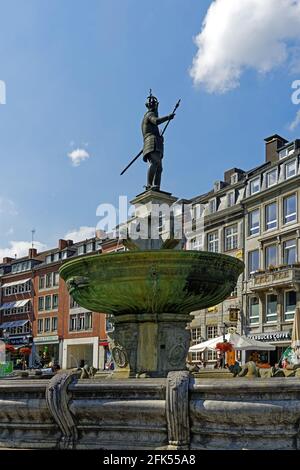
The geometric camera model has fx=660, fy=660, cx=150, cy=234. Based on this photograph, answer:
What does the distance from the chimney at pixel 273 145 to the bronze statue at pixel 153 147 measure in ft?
122

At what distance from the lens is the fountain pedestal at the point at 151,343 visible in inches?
414

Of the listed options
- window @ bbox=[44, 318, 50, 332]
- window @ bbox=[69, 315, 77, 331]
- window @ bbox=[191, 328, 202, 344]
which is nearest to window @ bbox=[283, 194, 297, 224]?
window @ bbox=[191, 328, 202, 344]

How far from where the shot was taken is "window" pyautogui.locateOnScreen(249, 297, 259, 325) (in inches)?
1802

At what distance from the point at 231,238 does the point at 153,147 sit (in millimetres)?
36991

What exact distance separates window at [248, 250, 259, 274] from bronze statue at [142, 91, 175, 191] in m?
34.0

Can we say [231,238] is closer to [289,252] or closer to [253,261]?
[253,261]

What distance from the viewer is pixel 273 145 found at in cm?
5038

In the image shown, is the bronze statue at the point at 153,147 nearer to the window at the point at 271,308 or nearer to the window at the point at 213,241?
the window at the point at 271,308

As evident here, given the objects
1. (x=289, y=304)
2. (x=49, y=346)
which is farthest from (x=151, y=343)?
(x=49, y=346)

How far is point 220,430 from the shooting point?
6.53m

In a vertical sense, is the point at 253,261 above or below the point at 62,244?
below

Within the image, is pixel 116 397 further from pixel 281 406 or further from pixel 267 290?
pixel 267 290

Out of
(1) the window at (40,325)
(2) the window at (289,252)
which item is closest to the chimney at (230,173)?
(2) the window at (289,252)

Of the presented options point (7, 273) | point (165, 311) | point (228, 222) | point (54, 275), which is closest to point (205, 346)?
point (165, 311)
